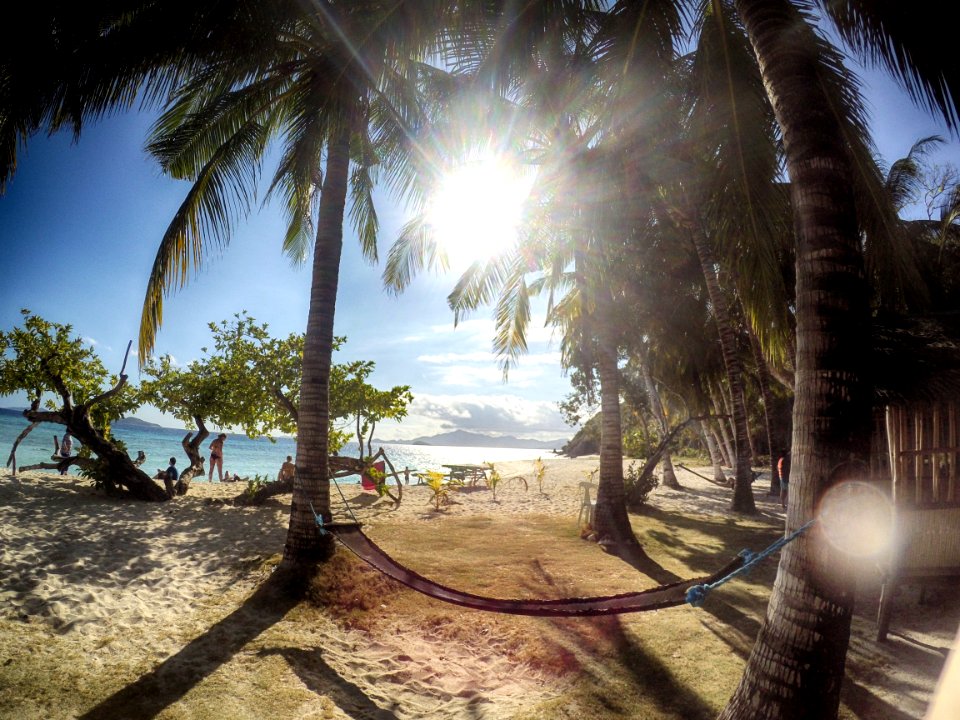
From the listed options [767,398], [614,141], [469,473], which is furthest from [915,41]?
[469,473]

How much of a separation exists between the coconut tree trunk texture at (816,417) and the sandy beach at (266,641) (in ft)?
3.88

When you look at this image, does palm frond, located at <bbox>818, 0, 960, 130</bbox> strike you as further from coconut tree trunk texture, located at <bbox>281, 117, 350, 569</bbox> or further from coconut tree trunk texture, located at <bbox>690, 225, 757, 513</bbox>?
coconut tree trunk texture, located at <bbox>690, 225, 757, 513</bbox>

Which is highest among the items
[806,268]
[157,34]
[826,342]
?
[157,34]

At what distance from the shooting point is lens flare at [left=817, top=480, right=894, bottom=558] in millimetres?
2018

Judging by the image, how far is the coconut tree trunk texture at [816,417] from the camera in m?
2.03

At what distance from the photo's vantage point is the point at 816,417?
2.21 meters

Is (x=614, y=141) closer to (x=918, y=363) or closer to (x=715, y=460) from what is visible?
(x=918, y=363)

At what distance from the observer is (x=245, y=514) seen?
8.64m

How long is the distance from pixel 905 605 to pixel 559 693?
4152 mm

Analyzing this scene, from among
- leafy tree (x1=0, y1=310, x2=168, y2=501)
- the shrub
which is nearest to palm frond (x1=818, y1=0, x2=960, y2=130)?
the shrub

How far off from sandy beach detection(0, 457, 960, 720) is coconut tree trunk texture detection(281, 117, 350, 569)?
652mm

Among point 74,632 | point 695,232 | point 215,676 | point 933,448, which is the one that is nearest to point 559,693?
point 215,676

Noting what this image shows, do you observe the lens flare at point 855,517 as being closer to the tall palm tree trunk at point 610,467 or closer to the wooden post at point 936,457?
the wooden post at point 936,457

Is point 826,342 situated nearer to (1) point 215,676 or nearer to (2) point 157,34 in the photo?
(1) point 215,676
